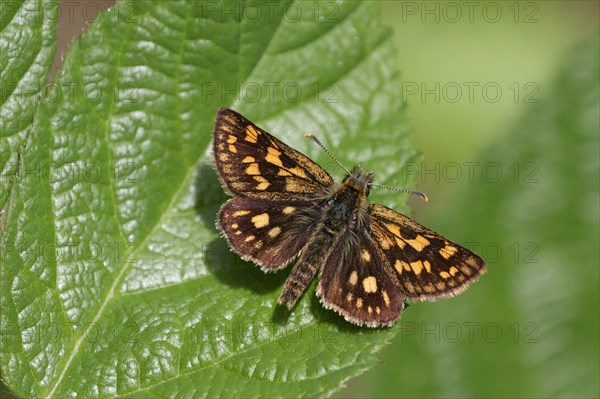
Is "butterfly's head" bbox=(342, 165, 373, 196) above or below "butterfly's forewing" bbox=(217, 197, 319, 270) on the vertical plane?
above

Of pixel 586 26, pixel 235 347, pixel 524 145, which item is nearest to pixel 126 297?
pixel 235 347

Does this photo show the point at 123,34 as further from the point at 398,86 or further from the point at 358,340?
the point at 358,340

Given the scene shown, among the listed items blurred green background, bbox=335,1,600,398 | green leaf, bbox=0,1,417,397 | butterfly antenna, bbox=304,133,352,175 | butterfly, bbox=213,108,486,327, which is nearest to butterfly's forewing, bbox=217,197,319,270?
butterfly, bbox=213,108,486,327

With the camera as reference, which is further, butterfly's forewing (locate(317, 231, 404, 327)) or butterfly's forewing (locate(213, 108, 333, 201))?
butterfly's forewing (locate(213, 108, 333, 201))

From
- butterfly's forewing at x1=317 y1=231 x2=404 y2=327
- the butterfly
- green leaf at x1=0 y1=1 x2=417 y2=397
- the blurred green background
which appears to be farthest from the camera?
the blurred green background

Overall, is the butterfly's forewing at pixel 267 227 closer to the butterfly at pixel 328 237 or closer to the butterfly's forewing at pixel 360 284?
the butterfly at pixel 328 237

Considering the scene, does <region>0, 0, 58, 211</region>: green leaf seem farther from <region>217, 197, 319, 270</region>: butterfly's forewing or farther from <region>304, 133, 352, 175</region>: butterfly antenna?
<region>304, 133, 352, 175</region>: butterfly antenna

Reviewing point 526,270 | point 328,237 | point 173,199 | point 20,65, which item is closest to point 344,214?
point 328,237
